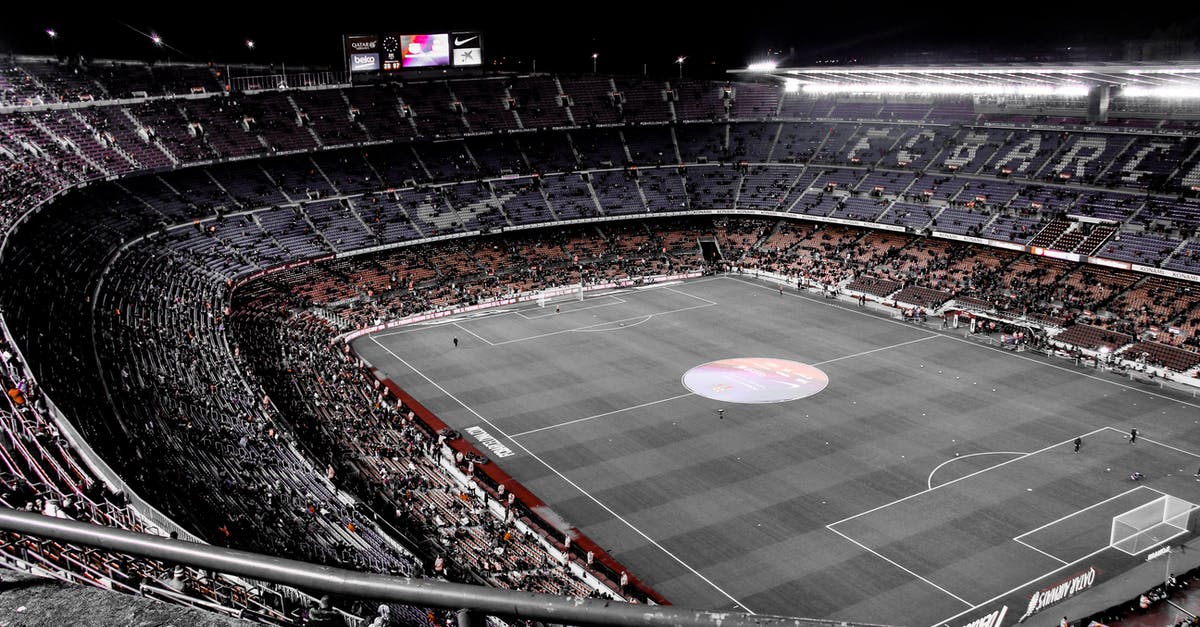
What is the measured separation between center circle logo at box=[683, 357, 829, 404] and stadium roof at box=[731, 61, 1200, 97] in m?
33.6

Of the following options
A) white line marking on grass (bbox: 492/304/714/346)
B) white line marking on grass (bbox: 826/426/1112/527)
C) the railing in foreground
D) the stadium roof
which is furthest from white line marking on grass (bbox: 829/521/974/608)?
the stadium roof

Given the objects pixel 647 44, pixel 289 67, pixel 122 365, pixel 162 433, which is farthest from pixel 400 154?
pixel 162 433

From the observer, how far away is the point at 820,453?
1625 inches

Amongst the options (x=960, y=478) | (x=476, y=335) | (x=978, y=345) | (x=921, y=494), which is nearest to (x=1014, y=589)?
(x=921, y=494)

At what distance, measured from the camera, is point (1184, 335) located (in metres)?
54.7

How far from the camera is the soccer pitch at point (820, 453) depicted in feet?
102

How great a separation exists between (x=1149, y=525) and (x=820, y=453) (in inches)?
527

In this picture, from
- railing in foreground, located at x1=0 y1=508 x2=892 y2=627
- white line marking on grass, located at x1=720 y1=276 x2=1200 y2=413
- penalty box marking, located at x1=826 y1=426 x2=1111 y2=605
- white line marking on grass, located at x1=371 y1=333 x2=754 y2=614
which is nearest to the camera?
railing in foreground, located at x1=0 y1=508 x2=892 y2=627

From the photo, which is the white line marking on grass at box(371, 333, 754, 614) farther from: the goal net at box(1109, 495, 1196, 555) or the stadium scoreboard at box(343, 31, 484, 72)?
the stadium scoreboard at box(343, 31, 484, 72)

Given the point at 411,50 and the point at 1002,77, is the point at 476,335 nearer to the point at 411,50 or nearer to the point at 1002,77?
the point at 411,50

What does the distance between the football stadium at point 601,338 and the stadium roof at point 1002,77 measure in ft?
2.17

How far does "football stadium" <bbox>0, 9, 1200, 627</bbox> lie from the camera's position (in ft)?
91.0

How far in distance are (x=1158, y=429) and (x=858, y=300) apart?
2892cm

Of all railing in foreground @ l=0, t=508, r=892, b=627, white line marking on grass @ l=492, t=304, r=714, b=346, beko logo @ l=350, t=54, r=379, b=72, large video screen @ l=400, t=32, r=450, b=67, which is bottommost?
white line marking on grass @ l=492, t=304, r=714, b=346
